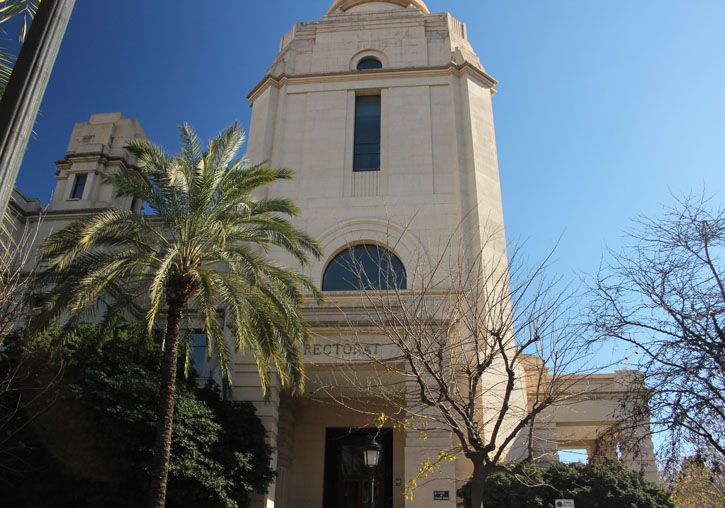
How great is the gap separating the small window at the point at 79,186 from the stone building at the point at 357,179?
0.18 feet

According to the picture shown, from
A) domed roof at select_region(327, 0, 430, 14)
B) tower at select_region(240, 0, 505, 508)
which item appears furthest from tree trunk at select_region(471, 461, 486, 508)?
domed roof at select_region(327, 0, 430, 14)

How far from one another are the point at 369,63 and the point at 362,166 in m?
5.79

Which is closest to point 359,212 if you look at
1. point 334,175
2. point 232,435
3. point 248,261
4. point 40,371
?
point 334,175

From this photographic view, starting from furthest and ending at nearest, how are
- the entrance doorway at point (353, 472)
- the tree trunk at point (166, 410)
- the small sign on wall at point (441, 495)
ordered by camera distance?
1. the entrance doorway at point (353, 472)
2. the small sign on wall at point (441, 495)
3. the tree trunk at point (166, 410)

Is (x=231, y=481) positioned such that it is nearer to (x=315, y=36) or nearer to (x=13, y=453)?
(x=13, y=453)

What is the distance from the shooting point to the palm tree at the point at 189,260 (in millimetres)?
12188

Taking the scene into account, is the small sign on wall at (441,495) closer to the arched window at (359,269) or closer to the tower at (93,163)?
the arched window at (359,269)

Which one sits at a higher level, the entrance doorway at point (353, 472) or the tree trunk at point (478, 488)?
the entrance doorway at point (353, 472)

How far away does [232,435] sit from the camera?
1479 centimetres

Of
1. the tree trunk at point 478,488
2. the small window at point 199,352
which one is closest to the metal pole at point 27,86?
the tree trunk at point 478,488

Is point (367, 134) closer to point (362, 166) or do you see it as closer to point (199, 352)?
point (362, 166)

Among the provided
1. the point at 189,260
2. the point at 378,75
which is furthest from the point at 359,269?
the point at 378,75

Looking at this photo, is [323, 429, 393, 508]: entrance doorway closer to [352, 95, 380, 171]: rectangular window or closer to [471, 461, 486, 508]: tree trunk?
[352, 95, 380, 171]: rectangular window

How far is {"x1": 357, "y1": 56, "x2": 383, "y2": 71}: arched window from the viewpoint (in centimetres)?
2505
